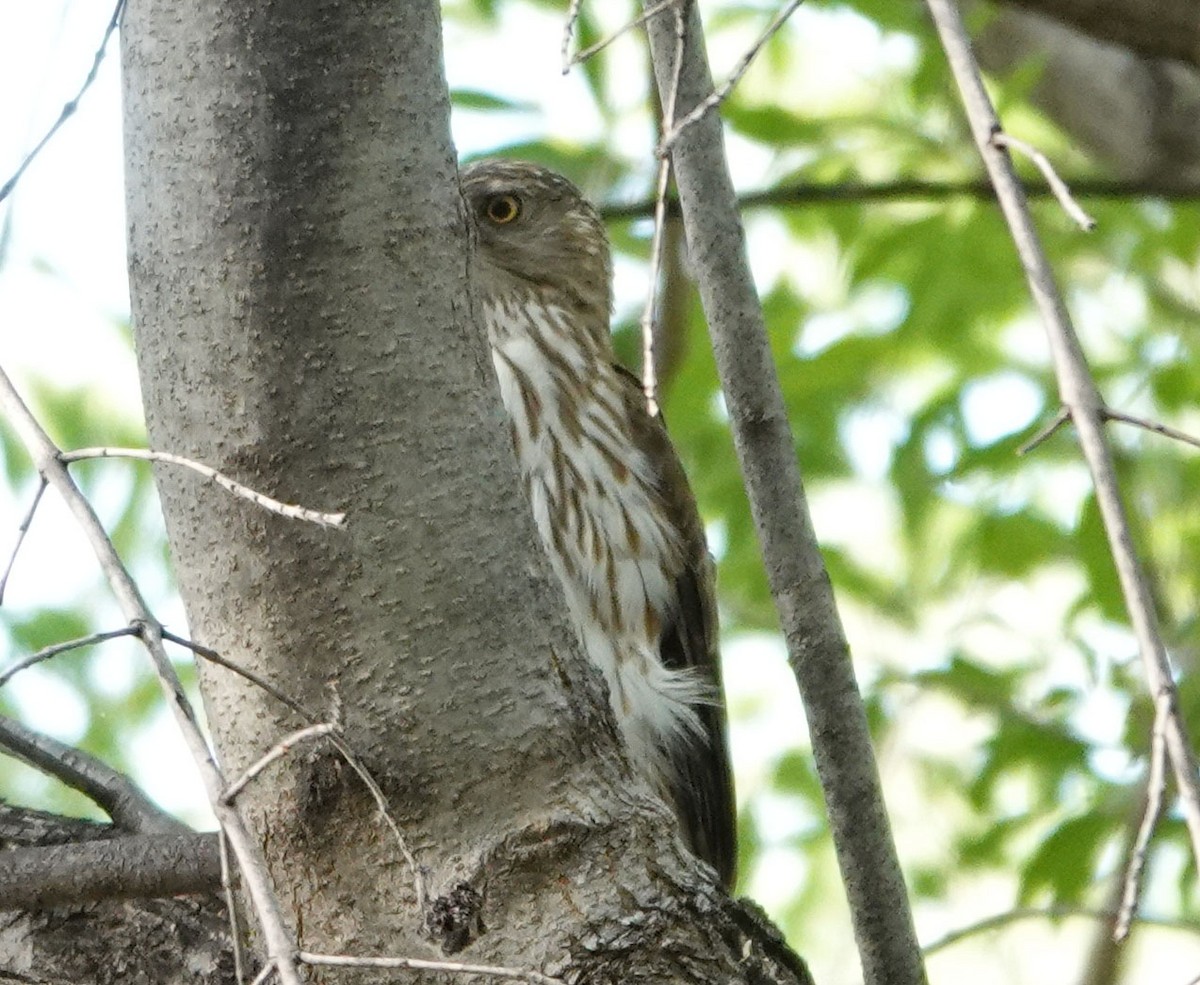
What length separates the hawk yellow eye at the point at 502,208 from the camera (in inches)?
152

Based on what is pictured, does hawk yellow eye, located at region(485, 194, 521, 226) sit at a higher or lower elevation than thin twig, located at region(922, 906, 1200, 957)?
higher

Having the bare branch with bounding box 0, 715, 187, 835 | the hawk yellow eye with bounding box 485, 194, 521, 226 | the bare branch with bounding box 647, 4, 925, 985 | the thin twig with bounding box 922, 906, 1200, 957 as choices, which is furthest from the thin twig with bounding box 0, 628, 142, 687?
the hawk yellow eye with bounding box 485, 194, 521, 226

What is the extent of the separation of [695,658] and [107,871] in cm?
153

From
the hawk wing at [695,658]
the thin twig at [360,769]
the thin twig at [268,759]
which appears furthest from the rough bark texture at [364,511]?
the hawk wing at [695,658]

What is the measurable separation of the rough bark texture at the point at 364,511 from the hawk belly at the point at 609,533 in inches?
61.5

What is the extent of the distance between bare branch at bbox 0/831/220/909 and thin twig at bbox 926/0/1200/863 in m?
1.45

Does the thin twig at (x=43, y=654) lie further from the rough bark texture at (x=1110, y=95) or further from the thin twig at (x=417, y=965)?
the rough bark texture at (x=1110, y=95)

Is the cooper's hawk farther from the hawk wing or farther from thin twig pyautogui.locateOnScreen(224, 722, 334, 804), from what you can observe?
thin twig pyautogui.locateOnScreen(224, 722, 334, 804)

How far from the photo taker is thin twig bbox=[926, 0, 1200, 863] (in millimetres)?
1032

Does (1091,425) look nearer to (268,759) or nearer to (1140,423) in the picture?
(1140,423)

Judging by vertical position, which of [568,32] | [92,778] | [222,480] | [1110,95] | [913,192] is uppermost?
[1110,95]

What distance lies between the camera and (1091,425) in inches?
42.1

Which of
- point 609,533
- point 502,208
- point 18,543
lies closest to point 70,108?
point 18,543

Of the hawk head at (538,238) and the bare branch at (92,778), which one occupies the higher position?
the hawk head at (538,238)
